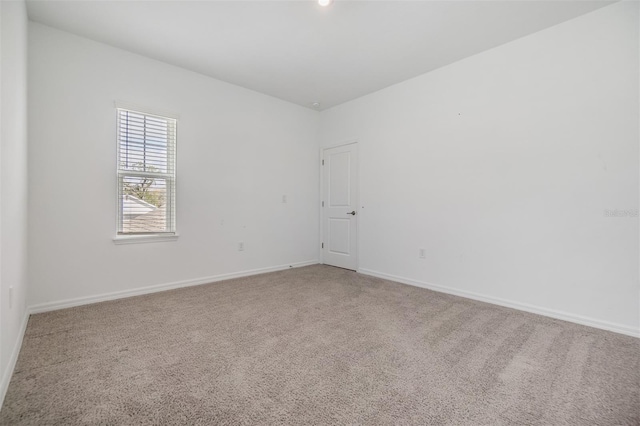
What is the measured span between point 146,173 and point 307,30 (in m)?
2.40

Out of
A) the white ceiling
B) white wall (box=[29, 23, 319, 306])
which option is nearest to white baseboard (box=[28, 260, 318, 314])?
white wall (box=[29, 23, 319, 306])

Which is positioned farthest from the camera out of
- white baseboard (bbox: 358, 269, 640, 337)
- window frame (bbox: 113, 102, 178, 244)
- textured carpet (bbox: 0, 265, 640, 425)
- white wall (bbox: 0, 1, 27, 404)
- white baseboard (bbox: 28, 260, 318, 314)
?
window frame (bbox: 113, 102, 178, 244)

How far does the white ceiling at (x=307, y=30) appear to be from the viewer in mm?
2525

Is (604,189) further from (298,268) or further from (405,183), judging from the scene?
(298,268)

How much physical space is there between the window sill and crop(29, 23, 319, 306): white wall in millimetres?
63

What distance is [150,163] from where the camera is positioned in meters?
3.47

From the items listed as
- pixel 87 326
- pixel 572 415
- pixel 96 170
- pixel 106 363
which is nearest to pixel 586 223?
pixel 572 415

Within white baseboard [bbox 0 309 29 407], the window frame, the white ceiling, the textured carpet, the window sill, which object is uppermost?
the white ceiling

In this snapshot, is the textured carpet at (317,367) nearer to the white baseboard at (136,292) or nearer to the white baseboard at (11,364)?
the white baseboard at (11,364)

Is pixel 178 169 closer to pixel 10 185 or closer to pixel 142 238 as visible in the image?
pixel 142 238

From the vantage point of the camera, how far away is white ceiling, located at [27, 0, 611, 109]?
8.29ft

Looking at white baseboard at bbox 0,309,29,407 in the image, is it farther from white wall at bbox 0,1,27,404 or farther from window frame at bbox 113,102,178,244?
window frame at bbox 113,102,178,244

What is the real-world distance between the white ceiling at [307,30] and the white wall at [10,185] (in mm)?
707

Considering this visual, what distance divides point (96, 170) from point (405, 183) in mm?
3667
